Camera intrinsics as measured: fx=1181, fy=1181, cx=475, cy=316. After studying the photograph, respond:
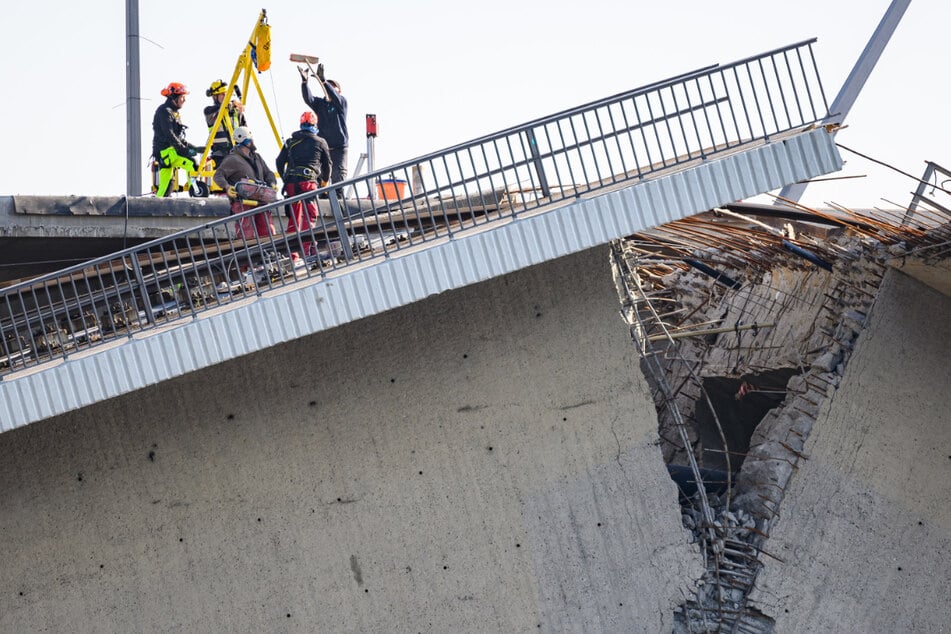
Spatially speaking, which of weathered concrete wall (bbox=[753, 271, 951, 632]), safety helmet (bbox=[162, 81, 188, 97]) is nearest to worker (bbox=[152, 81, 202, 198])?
safety helmet (bbox=[162, 81, 188, 97])

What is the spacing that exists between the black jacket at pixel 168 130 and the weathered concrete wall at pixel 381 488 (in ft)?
20.8

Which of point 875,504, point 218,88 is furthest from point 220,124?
point 875,504

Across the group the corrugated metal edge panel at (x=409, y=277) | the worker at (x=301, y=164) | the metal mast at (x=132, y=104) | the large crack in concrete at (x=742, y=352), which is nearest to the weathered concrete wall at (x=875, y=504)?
the large crack in concrete at (x=742, y=352)

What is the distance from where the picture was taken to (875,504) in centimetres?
1112

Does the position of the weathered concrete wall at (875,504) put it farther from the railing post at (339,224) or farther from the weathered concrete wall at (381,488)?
the railing post at (339,224)

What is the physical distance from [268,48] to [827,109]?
320 inches

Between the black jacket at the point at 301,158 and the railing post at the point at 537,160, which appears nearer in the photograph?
the railing post at the point at 537,160

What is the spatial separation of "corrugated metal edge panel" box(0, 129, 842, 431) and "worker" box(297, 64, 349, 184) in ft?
18.8

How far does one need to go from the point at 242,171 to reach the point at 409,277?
4.06 meters

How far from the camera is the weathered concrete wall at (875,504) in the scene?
10.9 m

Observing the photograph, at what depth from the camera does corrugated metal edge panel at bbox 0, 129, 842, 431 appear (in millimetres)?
9266

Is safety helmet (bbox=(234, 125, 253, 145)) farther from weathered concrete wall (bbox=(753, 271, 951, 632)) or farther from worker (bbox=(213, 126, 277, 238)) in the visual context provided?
weathered concrete wall (bbox=(753, 271, 951, 632))

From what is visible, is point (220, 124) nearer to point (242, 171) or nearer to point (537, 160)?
point (242, 171)

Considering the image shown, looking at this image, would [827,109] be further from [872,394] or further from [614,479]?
[614,479]
